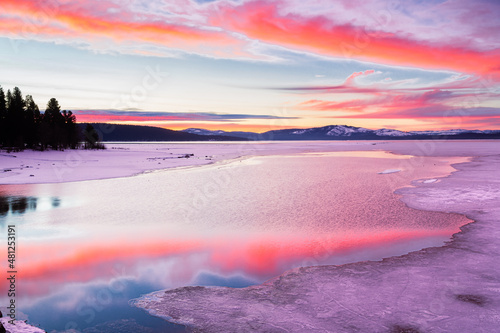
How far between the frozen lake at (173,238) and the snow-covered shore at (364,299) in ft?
1.66

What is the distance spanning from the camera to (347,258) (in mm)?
8719

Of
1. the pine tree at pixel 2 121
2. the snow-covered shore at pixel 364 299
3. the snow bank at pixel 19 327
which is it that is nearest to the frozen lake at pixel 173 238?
the snow bank at pixel 19 327

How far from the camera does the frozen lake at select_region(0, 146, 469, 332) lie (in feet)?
21.8

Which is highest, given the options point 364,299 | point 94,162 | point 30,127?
point 30,127

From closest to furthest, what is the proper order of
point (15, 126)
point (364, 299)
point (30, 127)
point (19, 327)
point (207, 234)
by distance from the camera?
1. point (19, 327)
2. point (364, 299)
3. point (207, 234)
4. point (15, 126)
5. point (30, 127)

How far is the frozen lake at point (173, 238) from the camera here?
666cm

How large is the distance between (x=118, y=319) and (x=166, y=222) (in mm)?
6546

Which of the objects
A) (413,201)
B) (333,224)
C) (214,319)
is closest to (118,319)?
(214,319)

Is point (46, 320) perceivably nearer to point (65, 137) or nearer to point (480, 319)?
point (480, 319)

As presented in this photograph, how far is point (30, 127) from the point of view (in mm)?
63844

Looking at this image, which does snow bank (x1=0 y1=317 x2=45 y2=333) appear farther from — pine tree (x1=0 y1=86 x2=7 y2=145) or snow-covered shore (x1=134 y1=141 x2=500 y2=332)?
pine tree (x1=0 y1=86 x2=7 y2=145)

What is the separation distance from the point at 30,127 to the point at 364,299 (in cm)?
7279

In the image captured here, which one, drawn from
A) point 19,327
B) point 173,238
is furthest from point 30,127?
point 19,327

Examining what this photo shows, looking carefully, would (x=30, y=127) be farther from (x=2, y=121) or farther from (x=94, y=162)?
(x=94, y=162)
